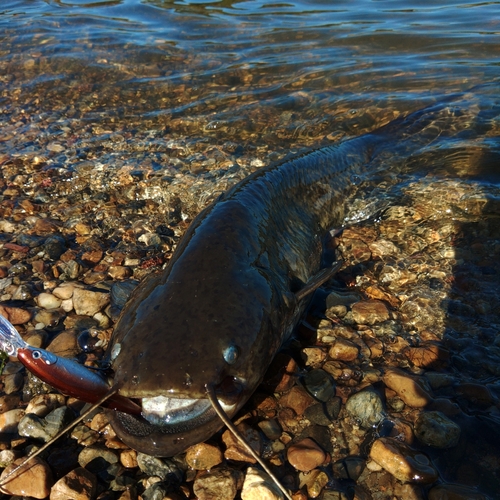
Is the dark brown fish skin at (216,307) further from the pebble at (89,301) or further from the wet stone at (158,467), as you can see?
the pebble at (89,301)

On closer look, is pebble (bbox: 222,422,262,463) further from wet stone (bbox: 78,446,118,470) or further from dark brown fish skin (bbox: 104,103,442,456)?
wet stone (bbox: 78,446,118,470)

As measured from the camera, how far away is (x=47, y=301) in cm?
328

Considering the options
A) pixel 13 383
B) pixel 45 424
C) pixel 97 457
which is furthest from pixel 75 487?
pixel 13 383

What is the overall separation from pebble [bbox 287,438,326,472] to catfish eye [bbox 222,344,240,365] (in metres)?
Result: 0.55

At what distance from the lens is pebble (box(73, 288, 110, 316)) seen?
319 centimetres

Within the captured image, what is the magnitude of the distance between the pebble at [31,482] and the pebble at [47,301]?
129cm

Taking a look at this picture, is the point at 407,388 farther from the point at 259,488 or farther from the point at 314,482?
the point at 259,488

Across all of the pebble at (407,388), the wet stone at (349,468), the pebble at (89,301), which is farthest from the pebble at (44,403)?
the pebble at (407,388)

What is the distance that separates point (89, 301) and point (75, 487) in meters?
1.38

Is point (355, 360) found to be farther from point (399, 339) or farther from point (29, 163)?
point (29, 163)

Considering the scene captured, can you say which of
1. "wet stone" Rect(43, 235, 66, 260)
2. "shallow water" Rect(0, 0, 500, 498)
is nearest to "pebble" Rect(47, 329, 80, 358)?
"shallow water" Rect(0, 0, 500, 498)

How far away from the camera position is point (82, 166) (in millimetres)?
5328

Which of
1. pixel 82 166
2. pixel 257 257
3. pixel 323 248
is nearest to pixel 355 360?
pixel 257 257

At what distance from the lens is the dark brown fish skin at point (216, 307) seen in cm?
209
